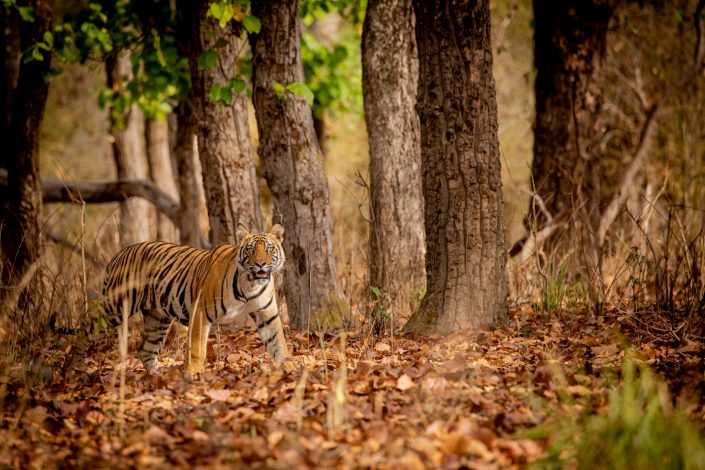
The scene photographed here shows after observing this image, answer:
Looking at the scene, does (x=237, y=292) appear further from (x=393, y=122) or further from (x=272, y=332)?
(x=393, y=122)

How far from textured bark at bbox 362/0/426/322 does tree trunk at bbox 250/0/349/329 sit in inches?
39.7

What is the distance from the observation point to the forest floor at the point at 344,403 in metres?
3.82

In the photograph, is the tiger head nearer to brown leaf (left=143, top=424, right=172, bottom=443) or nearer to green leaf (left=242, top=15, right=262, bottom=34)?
green leaf (left=242, top=15, right=262, bottom=34)

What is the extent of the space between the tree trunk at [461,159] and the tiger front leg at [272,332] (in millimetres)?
1134

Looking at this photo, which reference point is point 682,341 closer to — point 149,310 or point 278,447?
point 278,447

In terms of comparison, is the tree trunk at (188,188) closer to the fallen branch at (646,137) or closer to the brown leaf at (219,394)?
the fallen branch at (646,137)

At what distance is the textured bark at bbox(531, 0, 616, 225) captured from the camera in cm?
903

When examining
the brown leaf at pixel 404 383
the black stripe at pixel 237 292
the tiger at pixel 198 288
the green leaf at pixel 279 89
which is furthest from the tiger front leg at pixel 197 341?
the green leaf at pixel 279 89

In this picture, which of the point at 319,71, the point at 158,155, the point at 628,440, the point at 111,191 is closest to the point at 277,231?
the point at 628,440

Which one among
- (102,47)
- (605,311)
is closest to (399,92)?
(605,311)

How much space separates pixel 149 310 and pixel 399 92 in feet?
11.1

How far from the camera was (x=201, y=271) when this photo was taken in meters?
6.27

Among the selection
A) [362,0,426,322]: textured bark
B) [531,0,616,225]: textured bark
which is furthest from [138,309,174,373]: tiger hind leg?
[531,0,616,225]: textured bark

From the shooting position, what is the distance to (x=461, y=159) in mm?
6023
